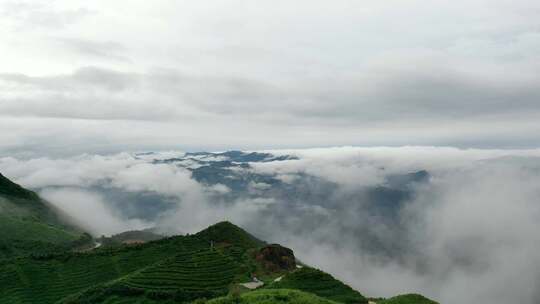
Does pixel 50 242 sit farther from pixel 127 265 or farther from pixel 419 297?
pixel 419 297

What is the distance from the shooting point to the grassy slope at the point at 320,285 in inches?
3276

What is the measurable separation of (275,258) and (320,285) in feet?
96.0

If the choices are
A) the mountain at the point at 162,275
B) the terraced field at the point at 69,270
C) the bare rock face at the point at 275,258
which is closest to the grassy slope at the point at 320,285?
the mountain at the point at 162,275

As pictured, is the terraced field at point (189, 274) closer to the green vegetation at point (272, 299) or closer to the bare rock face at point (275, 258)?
the bare rock face at point (275, 258)

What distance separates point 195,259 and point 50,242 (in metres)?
122

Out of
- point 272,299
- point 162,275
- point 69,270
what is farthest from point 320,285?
point 69,270

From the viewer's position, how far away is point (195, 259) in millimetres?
111688

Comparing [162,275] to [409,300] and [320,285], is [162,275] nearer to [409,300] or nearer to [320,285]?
[320,285]

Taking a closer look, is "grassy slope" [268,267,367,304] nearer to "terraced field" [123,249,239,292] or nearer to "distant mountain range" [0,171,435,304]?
"distant mountain range" [0,171,435,304]

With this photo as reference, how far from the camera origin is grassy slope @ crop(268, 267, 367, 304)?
83213 millimetres

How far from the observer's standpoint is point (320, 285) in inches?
3529

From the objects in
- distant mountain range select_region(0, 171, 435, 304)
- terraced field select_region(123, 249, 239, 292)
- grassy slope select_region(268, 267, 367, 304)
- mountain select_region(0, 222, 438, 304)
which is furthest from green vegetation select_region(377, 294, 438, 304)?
terraced field select_region(123, 249, 239, 292)

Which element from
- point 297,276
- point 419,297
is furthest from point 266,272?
→ point 419,297

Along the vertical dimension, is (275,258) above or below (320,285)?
below
